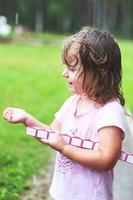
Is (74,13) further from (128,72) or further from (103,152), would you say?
(103,152)

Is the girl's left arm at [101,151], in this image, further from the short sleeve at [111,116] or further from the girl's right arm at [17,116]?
the girl's right arm at [17,116]

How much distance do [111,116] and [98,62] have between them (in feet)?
0.73

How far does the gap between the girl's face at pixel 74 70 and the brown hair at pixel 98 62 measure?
0.01 meters

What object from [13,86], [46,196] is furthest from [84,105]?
[13,86]

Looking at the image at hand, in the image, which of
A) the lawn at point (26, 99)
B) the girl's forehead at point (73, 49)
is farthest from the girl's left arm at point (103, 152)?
the lawn at point (26, 99)

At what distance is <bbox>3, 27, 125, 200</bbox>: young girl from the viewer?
2586 mm

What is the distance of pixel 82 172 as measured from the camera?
2662mm

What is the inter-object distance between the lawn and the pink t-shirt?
36 cm

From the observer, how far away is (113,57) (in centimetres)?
264

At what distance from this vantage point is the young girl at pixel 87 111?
2586 mm

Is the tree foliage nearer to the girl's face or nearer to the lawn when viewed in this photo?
the lawn

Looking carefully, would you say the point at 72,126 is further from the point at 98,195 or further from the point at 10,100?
the point at 10,100

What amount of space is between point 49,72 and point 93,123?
1242 centimetres

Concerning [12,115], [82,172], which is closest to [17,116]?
[12,115]
